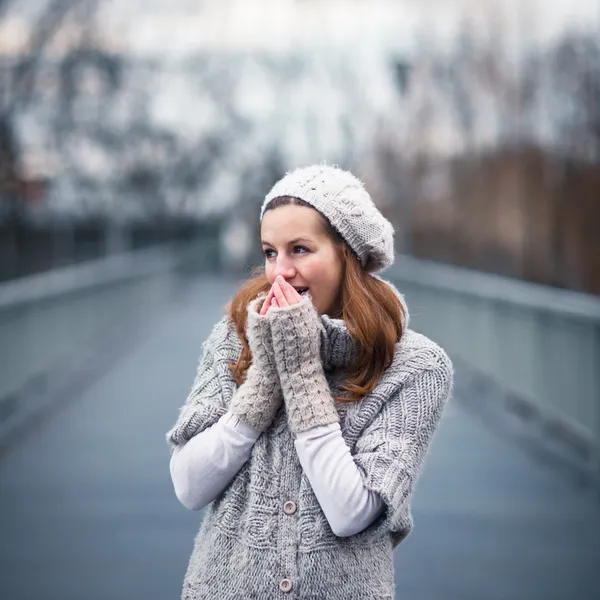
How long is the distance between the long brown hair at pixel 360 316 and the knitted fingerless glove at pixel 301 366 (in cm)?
9

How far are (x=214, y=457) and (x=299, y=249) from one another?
1.54 ft

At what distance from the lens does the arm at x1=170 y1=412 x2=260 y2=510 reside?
7.50ft

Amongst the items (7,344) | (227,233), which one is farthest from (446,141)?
(227,233)

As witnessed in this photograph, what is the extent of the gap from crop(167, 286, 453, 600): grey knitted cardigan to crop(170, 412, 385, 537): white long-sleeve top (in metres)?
0.03

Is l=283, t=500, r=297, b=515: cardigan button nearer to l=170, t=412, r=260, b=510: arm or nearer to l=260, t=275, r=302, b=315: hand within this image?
l=170, t=412, r=260, b=510: arm

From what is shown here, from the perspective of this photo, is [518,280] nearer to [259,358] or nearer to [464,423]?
[464,423]

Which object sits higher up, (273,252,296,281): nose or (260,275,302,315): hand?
(273,252,296,281): nose

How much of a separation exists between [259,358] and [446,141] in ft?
42.8

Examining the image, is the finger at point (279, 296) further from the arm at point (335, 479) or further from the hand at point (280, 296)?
the arm at point (335, 479)

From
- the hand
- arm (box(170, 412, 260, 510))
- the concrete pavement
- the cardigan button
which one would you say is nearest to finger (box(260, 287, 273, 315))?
the hand

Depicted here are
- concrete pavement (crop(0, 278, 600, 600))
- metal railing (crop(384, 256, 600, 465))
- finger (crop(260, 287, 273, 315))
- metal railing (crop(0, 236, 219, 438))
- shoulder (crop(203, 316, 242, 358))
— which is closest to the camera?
finger (crop(260, 287, 273, 315))

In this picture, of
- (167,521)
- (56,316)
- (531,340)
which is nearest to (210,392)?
(167,521)

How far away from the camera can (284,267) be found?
2.32m

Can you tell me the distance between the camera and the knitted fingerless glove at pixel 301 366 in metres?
2.23
